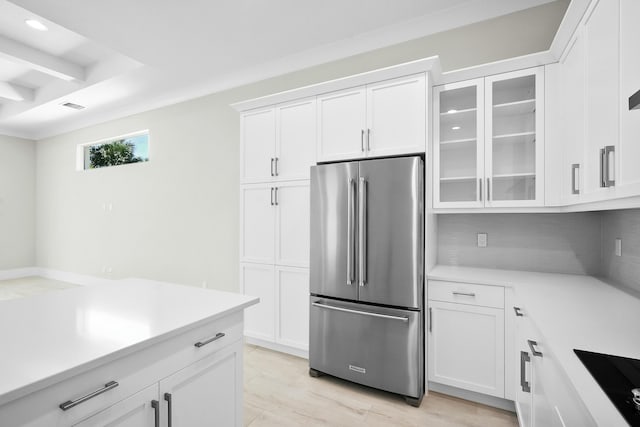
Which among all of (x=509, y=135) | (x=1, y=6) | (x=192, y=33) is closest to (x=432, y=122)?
(x=509, y=135)

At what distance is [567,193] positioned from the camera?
1991 mm

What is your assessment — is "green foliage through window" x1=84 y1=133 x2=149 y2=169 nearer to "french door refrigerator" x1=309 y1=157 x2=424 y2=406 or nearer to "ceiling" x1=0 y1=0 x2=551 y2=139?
"ceiling" x1=0 y1=0 x2=551 y2=139

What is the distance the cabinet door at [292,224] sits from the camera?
2869 millimetres

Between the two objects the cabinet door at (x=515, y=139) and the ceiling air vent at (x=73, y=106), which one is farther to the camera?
the ceiling air vent at (x=73, y=106)

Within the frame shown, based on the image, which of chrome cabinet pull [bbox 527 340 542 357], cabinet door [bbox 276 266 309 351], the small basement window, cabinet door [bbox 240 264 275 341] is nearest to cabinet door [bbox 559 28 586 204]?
chrome cabinet pull [bbox 527 340 542 357]

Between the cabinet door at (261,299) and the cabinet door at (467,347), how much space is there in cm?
149

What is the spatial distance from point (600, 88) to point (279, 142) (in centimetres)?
229

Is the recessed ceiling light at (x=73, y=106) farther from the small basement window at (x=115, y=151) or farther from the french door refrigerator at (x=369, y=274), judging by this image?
the french door refrigerator at (x=369, y=274)

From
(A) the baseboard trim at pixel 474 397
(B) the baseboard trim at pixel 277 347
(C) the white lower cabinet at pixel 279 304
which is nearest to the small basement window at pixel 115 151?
(C) the white lower cabinet at pixel 279 304

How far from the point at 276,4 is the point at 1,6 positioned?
8.77ft

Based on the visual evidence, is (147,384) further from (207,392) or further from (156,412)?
(207,392)

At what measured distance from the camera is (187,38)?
311 cm

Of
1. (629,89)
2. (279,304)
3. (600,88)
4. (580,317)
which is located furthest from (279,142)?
(580,317)

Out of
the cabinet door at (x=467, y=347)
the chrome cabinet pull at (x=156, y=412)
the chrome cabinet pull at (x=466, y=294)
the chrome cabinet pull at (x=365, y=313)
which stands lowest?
the cabinet door at (x=467, y=347)
